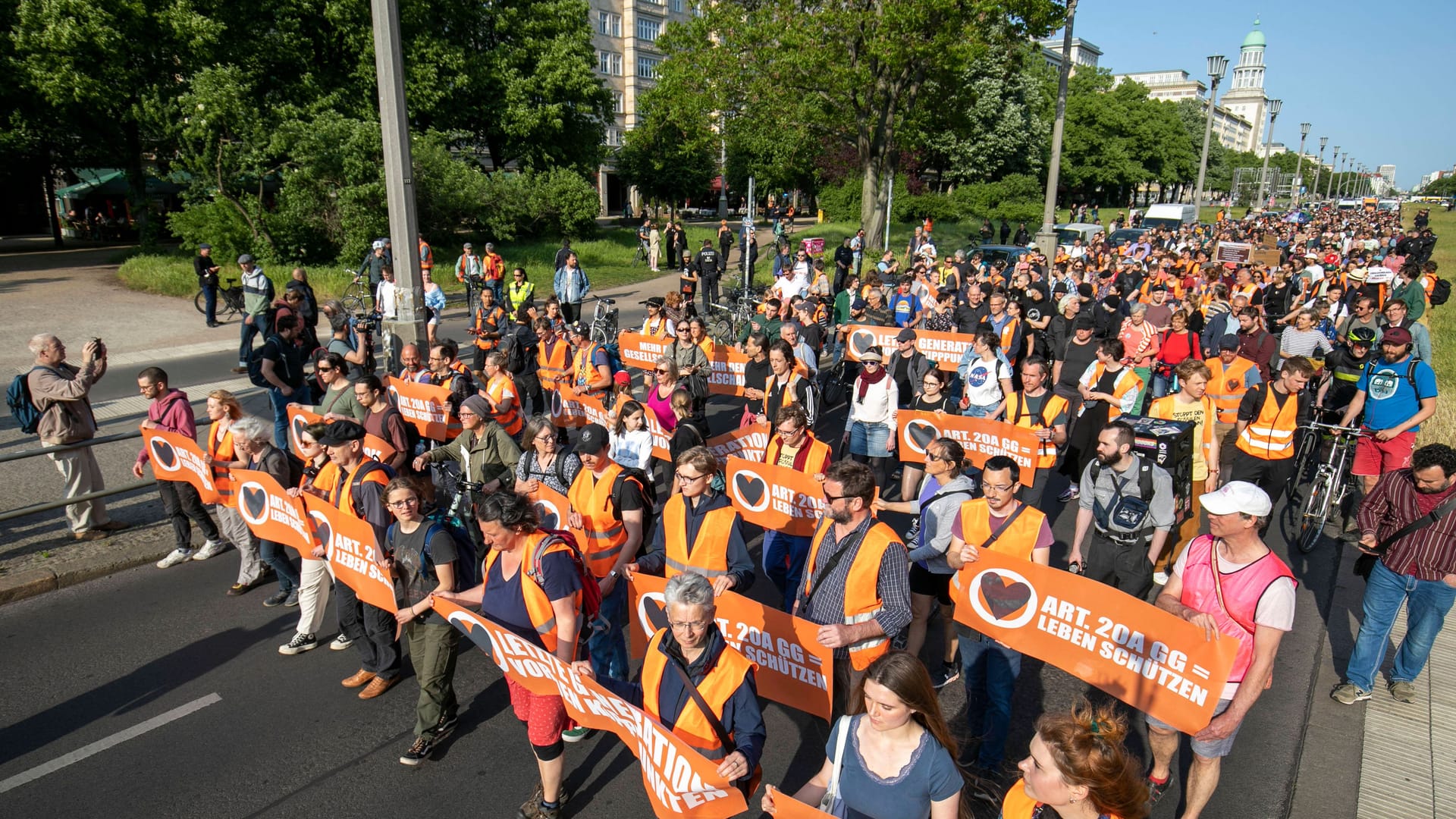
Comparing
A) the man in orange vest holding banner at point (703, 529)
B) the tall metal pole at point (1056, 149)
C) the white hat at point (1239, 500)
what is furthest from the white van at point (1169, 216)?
the man in orange vest holding banner at point (703, 529)

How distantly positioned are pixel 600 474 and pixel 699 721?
2.33m

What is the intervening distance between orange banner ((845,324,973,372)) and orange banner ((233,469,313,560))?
8.26 meters

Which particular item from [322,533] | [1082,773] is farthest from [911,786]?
[322,533]

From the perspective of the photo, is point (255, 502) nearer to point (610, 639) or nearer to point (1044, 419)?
point (610, 639)

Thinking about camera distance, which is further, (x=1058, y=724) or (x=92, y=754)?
(x=92, y=754)

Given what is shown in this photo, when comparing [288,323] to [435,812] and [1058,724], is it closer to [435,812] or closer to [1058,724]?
[435,812]

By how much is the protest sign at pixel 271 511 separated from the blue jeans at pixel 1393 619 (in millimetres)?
6993

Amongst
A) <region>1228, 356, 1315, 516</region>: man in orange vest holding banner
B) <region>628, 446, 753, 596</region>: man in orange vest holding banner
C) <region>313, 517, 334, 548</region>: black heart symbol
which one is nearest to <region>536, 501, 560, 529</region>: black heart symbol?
<region>628, 446, 753, 596</region>: man in orange vest holding banner

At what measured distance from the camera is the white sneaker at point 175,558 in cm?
777

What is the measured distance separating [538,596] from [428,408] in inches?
210

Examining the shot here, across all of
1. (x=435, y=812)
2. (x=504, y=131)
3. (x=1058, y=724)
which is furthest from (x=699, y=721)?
(x=504, y=131)

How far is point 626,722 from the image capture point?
380 centimetres

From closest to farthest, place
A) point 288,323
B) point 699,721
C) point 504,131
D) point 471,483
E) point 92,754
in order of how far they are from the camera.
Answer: point 699,721 < point 92,754 < point 471,483 < point 288,323 < point 504,131

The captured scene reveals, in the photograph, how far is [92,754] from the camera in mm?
5137
